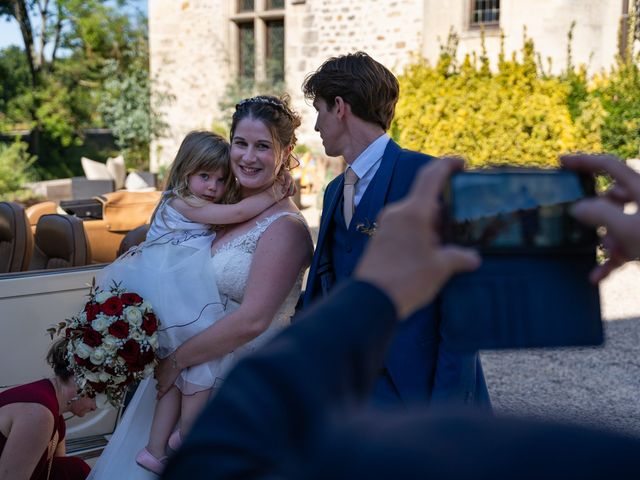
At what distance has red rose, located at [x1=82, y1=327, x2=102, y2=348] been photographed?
251 cm

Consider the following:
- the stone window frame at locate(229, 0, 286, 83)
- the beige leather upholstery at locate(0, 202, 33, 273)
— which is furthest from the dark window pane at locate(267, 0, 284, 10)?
the beige leather upholstery at locate(0, 202, 33, 273)

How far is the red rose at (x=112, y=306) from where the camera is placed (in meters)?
2.53

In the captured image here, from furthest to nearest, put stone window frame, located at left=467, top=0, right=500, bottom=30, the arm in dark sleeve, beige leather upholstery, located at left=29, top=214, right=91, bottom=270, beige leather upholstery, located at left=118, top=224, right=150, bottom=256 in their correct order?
1. stone window frame, located at left=467, top=0, right=500, bottom=30
2. beige leather upholstery, located at left=29, top=214, right=91, bottom=270
3. beige leather upholstery, located at left=118, top=224, right=150, bottom=256
4. the arm in dark sleeve

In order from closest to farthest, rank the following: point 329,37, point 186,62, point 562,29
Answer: point 562,29 → point 329,37 → point 186,62

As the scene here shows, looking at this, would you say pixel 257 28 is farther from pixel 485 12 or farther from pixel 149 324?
pixel 149 324

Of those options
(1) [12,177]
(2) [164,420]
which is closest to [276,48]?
(1) [12,177]

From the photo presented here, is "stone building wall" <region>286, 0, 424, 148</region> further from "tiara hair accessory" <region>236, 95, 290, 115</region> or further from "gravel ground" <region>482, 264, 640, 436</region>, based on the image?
"tiara hair accessory" <region>236, 95, 290, 115</region>

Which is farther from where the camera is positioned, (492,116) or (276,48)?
(276,48)

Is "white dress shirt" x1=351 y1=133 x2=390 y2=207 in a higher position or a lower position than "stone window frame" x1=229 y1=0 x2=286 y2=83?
lower

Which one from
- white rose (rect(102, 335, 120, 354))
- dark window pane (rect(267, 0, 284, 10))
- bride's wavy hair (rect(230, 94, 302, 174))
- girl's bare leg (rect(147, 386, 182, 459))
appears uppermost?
dark window pane (rect(267, 0, 284, 10))

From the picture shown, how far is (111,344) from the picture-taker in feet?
8.07

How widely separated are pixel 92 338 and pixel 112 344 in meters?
0.10

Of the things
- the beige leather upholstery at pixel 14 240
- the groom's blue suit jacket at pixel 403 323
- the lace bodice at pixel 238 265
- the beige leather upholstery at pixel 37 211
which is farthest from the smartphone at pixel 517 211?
the beige leather upholstery at pixel 37 211

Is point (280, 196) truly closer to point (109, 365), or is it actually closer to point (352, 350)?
point (109, 365)
